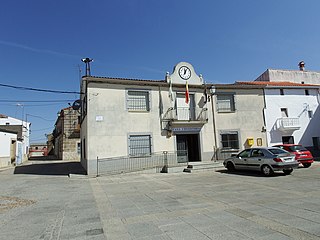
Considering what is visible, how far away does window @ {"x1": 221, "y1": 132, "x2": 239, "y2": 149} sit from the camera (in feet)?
56.8

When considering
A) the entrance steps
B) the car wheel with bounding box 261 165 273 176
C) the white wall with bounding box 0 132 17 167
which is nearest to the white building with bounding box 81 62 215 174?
the entrance steps

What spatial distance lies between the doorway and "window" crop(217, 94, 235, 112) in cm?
293

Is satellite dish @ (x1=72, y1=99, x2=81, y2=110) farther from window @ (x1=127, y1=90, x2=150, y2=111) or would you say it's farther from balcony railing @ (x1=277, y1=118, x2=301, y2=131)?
balcony railing @ (x1=277, y1=118, x2=301, y2=131)

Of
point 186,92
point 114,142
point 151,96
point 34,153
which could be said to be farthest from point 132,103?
point 34,153

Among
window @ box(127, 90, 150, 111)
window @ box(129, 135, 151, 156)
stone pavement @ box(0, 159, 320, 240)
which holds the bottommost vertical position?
stone pavement @ box(0, 159, 320, 240)

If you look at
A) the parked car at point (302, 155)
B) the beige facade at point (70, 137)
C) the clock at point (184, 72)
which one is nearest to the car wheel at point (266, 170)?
the parked car at point (302, 155)

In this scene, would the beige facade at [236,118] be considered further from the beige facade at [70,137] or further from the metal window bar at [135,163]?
the beige facade at [70,137]

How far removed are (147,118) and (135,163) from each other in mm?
3048

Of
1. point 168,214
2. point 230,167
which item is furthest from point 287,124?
point 168,214

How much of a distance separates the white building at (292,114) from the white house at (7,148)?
76.1 ft

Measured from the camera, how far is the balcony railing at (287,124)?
18.6 meters

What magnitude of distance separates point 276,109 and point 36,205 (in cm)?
1826

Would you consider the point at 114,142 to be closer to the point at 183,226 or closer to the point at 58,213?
the point at 58,213

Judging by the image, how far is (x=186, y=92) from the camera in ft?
53.6
